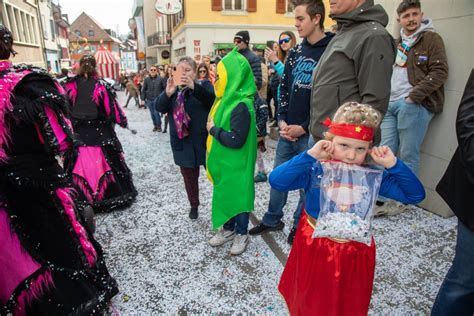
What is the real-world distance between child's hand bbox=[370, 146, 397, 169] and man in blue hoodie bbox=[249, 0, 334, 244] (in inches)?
49.9

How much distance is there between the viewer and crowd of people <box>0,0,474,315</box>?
1.51 meters

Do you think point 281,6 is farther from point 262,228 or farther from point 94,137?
point 262,228

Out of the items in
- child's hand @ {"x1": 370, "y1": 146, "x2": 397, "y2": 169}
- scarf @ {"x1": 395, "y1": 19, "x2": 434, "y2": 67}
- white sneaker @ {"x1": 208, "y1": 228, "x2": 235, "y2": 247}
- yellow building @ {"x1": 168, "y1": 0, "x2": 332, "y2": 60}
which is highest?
yellow building @ {"x1": 168, "y1": 0, "x2": 332, "y2": 60}

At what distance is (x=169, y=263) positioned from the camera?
2.73 m

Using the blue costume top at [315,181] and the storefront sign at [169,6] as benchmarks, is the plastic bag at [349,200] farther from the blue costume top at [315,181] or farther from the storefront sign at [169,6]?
the storefront sign at [169,6]

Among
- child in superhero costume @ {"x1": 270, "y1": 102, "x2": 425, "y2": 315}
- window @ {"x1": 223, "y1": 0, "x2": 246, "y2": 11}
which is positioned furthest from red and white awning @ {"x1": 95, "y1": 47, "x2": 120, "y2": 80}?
child in superhero costume @ {"x1": 270, "y1": 102, "x2": 425, "y2": 315}

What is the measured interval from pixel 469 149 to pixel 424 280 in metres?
1.58

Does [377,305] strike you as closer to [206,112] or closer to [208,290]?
[208,290]

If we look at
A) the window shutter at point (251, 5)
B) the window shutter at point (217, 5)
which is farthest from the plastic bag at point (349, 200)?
the window shutter at point (251, 5)

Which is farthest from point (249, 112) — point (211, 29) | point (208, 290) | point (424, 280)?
point (211, 29)

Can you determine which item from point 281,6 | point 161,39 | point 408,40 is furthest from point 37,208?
point 161,39

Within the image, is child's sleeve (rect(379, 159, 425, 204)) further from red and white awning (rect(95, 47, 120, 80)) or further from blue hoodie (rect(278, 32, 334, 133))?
red and white awning (rect(95, 47, 120, 80))

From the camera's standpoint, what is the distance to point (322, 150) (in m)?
1.51

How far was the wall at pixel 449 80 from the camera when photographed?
3.07 metres
